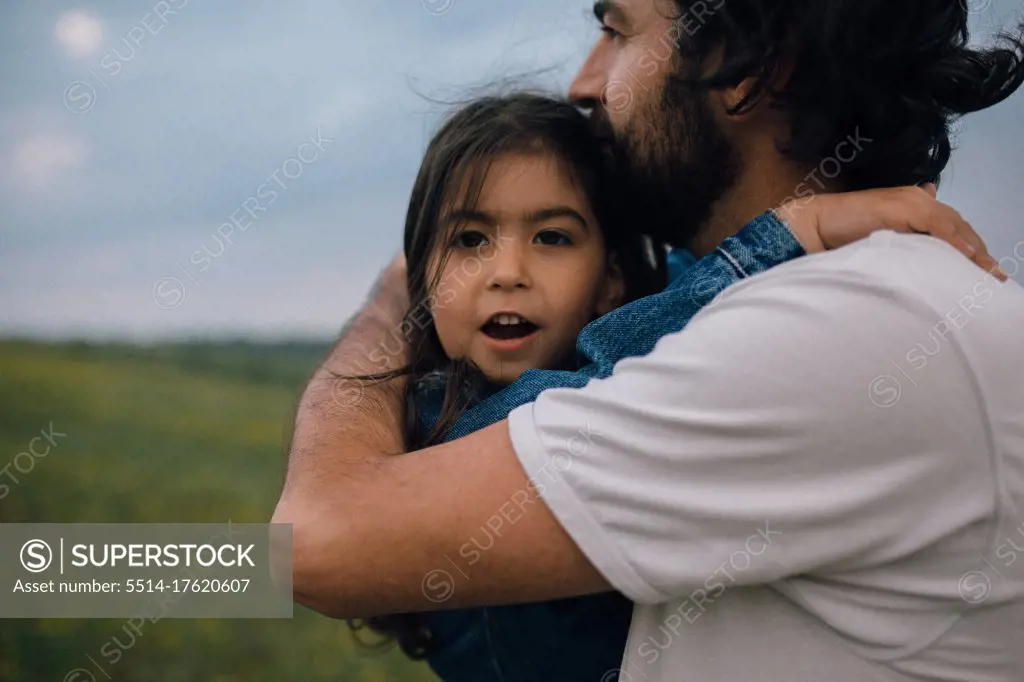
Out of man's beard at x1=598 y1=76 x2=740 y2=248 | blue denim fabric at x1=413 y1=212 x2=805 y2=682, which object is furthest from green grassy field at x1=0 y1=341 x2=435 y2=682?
blue denim fabric at x1=413 y1=212 x2=805 y2=682

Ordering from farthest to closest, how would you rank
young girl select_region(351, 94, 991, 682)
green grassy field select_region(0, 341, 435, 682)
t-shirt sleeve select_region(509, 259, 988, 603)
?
green grassy field select_region(0, 341, 435, 682), young girl select_region(351, 94, 991, 682), t-shirt sleeve select_region(509, 259, 988, 603)

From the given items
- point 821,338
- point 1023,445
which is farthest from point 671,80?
point 1023,445

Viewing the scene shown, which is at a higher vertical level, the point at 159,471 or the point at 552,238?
the point at 552,238

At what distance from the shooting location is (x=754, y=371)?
0.90m

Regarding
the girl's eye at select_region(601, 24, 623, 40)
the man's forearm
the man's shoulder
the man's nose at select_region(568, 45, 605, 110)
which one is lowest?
the man's forearm

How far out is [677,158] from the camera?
1.36 meters

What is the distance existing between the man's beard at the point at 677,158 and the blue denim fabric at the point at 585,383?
0.23 metres

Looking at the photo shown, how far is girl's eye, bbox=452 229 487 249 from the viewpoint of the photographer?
1436 millimetres

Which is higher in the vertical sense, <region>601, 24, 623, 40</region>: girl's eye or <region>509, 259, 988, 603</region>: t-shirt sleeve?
<region>601, 24, 623, 40</region>: girl's eye

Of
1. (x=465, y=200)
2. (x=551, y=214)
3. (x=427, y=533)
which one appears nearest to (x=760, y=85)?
(x=551, y=214)

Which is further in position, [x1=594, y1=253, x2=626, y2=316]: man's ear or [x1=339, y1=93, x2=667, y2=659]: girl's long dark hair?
[x1=594, y1=253, x2=626, y2=316]: man's ear

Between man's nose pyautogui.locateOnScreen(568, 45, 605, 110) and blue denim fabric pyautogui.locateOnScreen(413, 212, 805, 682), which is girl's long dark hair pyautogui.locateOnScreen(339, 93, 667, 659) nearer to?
man's nose pyautogui.locateOnScreen(568, 45, 605, 110)

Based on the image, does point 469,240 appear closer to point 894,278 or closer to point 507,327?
point 507,327

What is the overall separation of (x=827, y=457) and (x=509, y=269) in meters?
0.57
